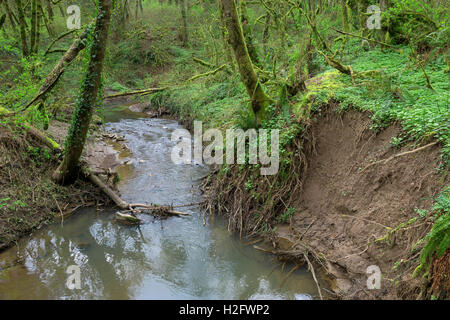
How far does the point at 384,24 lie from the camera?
27.5ft

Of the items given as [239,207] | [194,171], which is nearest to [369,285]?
[239,207]

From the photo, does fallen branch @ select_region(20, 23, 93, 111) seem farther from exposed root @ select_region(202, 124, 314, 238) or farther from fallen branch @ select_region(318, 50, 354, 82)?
fallen branch @ select_region(318, 50, 354, 82)

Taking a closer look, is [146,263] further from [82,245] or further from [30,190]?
[30,190]

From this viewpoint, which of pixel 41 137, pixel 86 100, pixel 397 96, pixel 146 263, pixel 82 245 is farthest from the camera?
pixel 41 137

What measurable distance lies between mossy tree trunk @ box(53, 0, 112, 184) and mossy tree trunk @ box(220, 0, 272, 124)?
7.45 ft

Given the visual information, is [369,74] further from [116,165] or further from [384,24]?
[116,165]

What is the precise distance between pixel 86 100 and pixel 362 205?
555 centimetres

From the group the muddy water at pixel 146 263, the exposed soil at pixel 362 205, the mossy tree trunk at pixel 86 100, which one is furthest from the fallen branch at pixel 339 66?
the mossy tree trunk at pixel 86 100

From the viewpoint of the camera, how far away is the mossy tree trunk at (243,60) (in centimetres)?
600

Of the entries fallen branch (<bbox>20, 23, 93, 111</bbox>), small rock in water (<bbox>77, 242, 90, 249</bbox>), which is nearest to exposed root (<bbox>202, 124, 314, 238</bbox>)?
small rock in water (<bbox>77, 242, 90, 249</bbox>)

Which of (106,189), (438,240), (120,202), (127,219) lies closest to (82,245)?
(127,219)

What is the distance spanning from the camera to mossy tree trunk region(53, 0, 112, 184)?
5725 millimetres

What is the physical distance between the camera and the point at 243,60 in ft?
20.6

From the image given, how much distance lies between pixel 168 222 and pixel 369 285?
3.89 m
